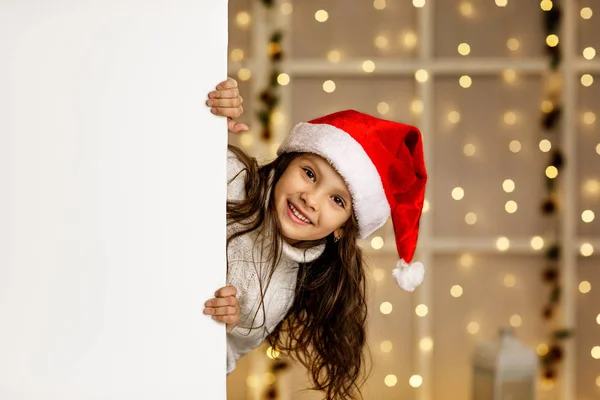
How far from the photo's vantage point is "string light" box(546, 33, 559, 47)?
2420mm

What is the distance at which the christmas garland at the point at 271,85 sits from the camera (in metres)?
2.37

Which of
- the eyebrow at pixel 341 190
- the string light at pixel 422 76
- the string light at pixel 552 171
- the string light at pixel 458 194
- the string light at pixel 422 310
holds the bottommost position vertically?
the string light at pixel 422 310

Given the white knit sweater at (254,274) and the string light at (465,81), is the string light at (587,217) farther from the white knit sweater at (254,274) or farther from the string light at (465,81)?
the white knit sweater at (254,274)

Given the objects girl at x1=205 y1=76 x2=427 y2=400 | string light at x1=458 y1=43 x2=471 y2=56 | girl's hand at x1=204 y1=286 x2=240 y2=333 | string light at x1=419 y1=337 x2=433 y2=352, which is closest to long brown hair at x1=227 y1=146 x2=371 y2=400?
girl at x1=205 y1=76 x2=427 y2=400

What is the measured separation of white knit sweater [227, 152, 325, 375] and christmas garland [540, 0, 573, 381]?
1.34m

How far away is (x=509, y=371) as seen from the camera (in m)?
2.17

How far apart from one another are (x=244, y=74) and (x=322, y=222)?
1.25 metres

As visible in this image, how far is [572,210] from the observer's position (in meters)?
2.41

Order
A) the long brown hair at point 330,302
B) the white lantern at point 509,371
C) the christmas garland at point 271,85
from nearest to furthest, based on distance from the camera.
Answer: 1. the long brown hair at point 330,302
2. the white lantern at point 509,371
3. the christmas garland at point 271,85

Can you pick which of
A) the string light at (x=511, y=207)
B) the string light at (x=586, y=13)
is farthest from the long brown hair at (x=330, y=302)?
the string light at (x=586, y=13)

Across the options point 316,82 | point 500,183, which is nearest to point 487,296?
point 500,183

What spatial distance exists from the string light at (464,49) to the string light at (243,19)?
2.56 feet

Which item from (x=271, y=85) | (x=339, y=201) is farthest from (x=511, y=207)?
(x=339, y=201)

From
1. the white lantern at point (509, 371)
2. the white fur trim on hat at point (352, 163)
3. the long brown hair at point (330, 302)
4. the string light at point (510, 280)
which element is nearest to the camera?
the white fur trim on hat at point (352, 163)
